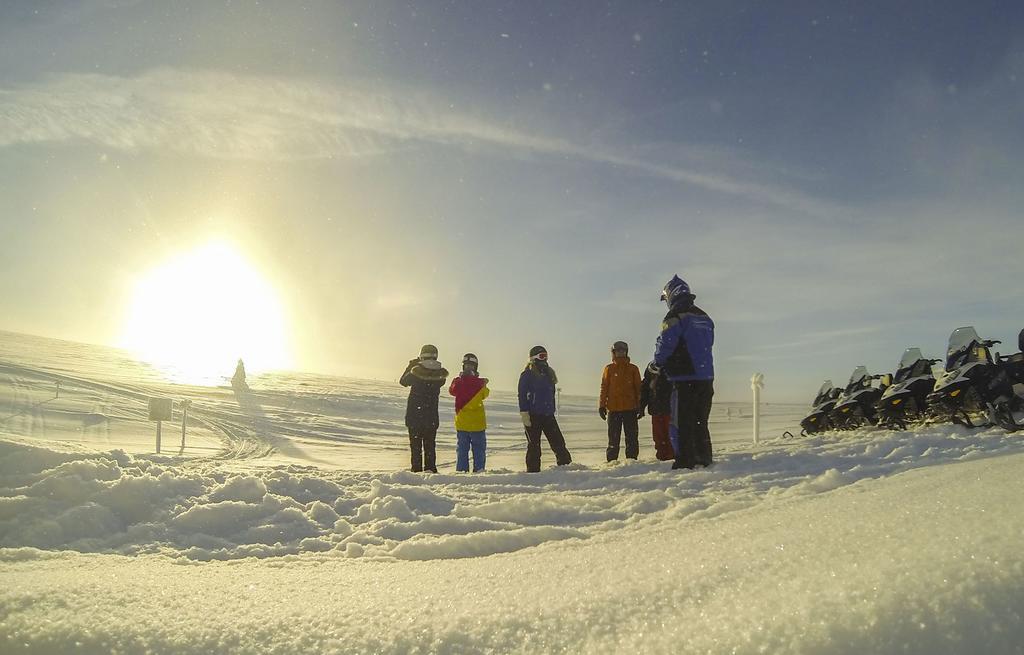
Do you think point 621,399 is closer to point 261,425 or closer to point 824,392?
point 824,392

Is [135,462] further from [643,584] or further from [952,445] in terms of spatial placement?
[952,445]

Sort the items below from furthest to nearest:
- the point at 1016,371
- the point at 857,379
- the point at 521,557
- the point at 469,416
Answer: the point at 857,379, the point at 469,416, the point at 1016,371, the point at 521,557

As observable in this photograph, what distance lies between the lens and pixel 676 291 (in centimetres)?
685

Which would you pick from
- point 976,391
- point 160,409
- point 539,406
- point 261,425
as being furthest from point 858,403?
point 261,425

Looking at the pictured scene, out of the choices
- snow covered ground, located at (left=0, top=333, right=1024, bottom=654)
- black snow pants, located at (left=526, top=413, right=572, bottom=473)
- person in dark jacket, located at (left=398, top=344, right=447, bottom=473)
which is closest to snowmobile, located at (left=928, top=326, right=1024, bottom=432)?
snow covered ground, located at (left=0, top=333, right=1024, bottom=654)

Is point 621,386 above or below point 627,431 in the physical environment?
above

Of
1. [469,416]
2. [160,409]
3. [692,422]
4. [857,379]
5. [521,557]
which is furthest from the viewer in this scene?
[160,409]

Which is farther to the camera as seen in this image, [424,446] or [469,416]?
[469,416]

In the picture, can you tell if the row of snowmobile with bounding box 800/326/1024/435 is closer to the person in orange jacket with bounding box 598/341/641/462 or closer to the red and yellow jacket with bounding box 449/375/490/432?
the person in orange jacket with bounding box 598/341/641/462

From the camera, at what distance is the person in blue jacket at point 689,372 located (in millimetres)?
6371

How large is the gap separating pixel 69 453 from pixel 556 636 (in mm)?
4998

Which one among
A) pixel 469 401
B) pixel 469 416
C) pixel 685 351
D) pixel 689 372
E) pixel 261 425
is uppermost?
pixel 685 351

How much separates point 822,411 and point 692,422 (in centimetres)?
587

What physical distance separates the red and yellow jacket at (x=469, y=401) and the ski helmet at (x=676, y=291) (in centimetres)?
348
